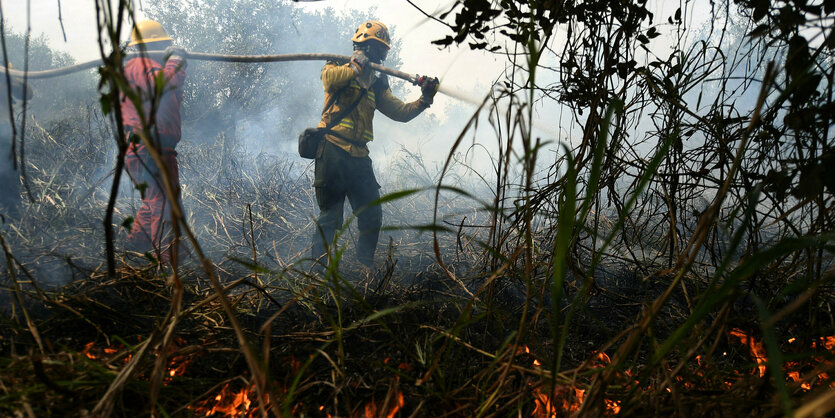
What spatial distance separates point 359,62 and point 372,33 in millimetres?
472

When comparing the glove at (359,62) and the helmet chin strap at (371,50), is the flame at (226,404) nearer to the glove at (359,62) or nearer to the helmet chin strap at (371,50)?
the glove at (359,62)

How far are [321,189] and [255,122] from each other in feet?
27.8

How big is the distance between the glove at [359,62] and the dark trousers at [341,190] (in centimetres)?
73

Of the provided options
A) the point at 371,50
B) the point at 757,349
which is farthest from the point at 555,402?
the point at 371,50

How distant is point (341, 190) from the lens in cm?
362

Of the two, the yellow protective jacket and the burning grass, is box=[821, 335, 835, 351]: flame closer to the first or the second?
the burning grass

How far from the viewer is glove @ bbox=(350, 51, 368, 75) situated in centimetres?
362

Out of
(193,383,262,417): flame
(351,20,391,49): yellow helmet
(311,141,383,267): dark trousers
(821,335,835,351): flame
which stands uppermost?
(351,20,391,49): yellow helmet

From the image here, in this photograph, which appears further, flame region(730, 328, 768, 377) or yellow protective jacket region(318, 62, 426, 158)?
yellow protective jacket region(318, 62, 426, 158)

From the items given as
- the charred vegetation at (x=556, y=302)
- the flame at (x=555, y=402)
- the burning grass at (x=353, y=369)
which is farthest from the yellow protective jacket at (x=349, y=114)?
the flame at (x=555, y=402)

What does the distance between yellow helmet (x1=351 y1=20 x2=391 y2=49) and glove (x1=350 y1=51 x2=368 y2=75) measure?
24 cm

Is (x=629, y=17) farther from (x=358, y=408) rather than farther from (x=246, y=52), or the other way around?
(x=246, y=52)

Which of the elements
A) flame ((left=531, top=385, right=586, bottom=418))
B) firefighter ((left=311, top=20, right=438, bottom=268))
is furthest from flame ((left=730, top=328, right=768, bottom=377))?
firefighter ((left=311, top=20, right=438, bottom=268))

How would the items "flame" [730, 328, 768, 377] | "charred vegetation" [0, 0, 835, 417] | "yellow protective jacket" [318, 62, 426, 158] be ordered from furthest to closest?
"yellow protective jacket" [318, 62, 426, 158]
"flame" [730, 328, 768, 377]
"charred vegetation" [0, 0, 835, 417]
